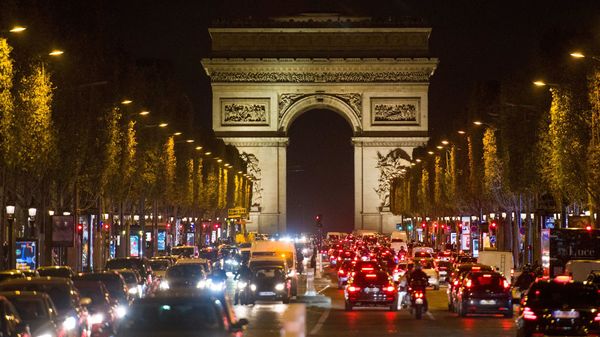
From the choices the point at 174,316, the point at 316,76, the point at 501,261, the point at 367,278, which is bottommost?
the point at 174,316

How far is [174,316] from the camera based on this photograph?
64.5 ft

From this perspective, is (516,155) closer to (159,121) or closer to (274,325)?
(159,121)

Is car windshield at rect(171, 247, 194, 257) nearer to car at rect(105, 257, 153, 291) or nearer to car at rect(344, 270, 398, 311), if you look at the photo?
car at rect(105, 257, 153, 291)

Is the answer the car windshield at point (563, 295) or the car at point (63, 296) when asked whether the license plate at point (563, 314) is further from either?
the car at point (63, 296)

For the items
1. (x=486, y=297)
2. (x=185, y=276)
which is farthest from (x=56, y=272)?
(x=486, y=297)

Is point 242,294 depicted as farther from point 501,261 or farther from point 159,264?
point 501,261

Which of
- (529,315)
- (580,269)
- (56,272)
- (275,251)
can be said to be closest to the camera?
(529,315)

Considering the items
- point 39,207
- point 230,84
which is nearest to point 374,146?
point 230,84

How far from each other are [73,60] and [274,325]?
2117 cm

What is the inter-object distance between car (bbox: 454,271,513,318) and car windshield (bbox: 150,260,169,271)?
56.8 ft

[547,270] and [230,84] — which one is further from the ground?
[230,84]

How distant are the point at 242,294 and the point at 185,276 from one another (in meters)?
3.00

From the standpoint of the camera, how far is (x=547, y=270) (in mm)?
53000

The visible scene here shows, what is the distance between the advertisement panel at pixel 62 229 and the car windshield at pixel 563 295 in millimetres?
28636
